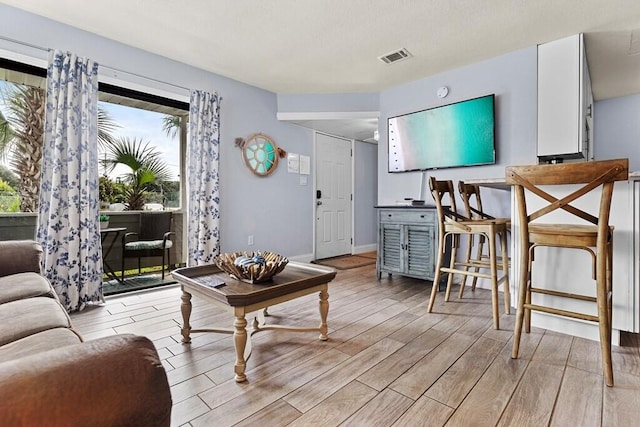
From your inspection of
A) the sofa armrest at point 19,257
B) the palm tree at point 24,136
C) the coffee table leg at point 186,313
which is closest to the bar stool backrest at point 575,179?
the coffee table leg at point 186,313

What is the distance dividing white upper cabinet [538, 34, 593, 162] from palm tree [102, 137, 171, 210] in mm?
4597

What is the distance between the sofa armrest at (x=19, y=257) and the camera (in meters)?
1.71

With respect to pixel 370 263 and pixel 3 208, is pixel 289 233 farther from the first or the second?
pixel 3 208

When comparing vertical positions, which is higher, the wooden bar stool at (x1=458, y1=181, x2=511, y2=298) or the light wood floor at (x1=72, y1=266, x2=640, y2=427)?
the wooden bar stool at (x1=458, y1=181, x2=511, y2=298)

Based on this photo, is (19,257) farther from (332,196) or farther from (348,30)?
(332,196)

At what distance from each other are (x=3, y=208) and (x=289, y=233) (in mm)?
2991

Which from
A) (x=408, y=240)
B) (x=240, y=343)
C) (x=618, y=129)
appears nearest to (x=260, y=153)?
(x=408, y=240)

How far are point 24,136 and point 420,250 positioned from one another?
4.21 meters

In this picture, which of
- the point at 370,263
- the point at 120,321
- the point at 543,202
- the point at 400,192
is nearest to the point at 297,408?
the point at 120,321

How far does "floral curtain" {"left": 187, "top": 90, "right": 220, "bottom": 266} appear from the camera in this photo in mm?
3357

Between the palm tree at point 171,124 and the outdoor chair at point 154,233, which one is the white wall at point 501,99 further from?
the palm tree at point 171,124

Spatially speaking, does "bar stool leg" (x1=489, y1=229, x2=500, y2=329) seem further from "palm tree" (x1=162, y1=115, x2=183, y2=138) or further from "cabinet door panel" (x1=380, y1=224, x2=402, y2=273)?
"palm tree" (x1=162, y1=115, x2=183, y2=138)

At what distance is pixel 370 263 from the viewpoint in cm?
455

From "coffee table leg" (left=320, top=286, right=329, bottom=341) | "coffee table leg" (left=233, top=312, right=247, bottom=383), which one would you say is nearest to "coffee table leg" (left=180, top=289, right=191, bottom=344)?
"coffee table leg" (left=233, top=312, right=247, bottom=383)
